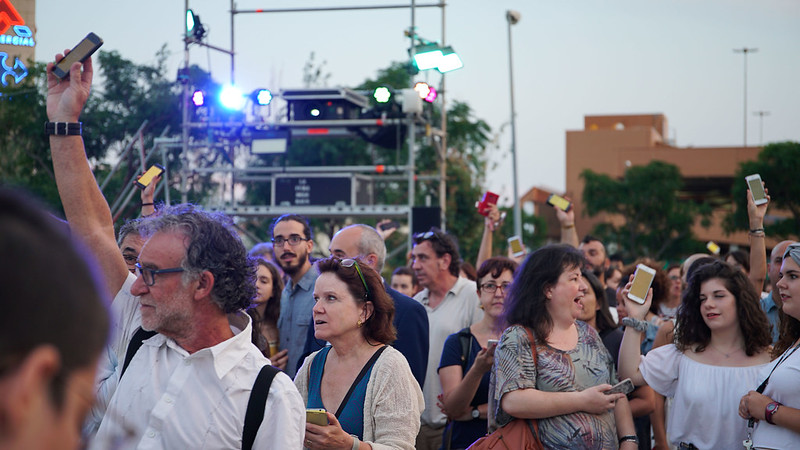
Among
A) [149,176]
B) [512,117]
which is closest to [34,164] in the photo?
[149,176]

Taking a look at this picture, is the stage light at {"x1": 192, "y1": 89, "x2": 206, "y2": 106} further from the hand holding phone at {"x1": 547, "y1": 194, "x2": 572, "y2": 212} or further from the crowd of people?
the crowd of people

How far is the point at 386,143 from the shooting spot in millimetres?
13227

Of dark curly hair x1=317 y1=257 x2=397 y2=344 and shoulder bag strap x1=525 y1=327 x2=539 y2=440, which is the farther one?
shoulder bag strap x1=525 y1=327 x2=539 y2=440

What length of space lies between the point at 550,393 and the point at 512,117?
18.2 meters

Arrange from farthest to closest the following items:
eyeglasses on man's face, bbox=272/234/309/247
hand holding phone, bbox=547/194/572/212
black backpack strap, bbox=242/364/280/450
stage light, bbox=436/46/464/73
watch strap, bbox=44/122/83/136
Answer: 1. stage light, bbox=436/46/464/73
2. hand holding phone, bbox=547/194/572/212
3. eyeglasses on man's face, bbox=272/234/309/247
4. watch strap, bbox=44/122/83/136
5. black backpack strap, bbox=242/364/280/450

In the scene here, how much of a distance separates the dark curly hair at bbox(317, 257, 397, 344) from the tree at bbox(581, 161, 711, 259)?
105ft

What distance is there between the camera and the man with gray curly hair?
94.6 inches

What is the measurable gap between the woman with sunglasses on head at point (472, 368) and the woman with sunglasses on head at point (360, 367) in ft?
2.91

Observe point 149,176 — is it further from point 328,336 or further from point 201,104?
point 201,104

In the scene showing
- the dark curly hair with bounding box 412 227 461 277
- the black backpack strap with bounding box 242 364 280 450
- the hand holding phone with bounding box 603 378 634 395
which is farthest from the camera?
the dark curly hair with bounding box 412 227 461 277

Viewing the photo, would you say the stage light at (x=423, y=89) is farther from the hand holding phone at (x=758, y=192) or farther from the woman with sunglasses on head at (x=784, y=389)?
the woman with sunglasses on head at (x=784, y=389)

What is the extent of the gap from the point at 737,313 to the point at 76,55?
3615mm

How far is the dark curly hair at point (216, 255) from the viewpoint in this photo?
8.66 feet

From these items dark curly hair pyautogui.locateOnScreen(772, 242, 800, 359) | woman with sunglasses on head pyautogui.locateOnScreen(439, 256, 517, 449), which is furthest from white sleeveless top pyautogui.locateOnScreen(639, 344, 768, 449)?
woman with sunglasses on head pyautogui.locateOnScreen(439, 256, 517, 449)
